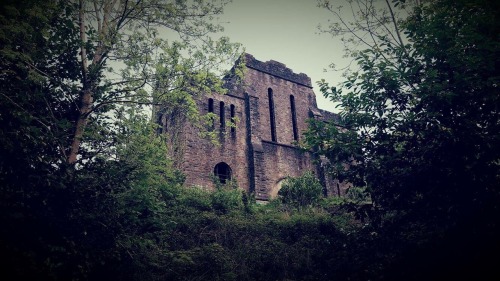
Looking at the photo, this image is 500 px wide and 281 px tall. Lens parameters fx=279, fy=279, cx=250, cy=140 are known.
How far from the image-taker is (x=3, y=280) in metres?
2.96

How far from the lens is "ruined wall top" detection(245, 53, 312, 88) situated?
714 inches

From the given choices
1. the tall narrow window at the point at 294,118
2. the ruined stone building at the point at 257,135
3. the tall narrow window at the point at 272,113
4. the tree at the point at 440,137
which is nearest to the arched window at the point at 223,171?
the ruined stone building at the point at 257,135

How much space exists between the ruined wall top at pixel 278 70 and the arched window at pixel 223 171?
6.97 m

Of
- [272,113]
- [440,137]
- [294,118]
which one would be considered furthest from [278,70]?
[440,137]

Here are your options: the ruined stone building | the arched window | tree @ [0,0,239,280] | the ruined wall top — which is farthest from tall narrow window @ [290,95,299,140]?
tree @ [0,0,239,280]

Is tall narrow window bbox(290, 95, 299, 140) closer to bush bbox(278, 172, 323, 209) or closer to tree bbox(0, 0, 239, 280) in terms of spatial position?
bush bbox(278, 172, 323, 209)

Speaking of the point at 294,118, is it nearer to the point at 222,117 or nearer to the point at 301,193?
the point at 222,117

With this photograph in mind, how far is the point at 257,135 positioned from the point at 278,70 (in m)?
5.88

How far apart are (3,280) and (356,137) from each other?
5.50 m

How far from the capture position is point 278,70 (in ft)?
63.0

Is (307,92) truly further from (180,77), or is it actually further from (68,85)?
(68,85)

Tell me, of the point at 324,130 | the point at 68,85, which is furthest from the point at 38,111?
the point at 324,130

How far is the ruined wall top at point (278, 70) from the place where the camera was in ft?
59.5

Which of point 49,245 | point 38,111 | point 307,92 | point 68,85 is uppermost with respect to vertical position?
point 307,92
